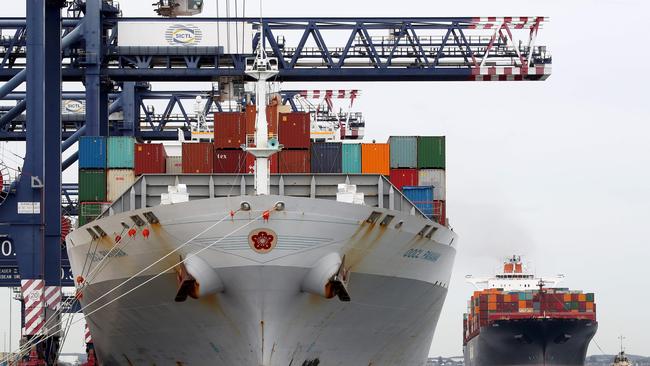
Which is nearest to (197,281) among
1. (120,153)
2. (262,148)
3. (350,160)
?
(262,148)

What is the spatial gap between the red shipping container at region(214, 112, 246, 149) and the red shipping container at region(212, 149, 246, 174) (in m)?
0.20

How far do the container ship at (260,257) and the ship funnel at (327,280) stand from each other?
35mm

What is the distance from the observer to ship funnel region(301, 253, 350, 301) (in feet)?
109

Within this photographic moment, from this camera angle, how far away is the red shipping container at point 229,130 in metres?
40.3

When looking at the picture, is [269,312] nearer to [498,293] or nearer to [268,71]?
[268,71]

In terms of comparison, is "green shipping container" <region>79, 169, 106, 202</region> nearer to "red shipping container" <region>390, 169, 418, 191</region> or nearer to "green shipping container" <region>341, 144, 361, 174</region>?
"green shipping container" <region>341, 144, 361, 174</region>

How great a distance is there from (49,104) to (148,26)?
6434 mm

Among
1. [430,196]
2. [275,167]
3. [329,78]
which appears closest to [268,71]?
[275,167]

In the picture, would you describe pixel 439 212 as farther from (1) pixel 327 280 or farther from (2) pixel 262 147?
(1) pixel 327 280

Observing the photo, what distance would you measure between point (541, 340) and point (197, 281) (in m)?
51.0

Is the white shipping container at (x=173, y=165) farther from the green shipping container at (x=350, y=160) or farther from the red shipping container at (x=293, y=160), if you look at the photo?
the green shipping container at (x=350, y=160)

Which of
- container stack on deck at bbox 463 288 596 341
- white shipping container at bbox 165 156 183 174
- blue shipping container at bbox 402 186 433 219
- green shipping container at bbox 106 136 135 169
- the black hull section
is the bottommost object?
the black hull section

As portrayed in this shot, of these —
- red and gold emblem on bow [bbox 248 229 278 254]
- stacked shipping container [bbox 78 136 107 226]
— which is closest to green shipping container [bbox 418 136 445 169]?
stacked shipping container [bbox 78 136 107 226]

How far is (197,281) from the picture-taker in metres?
33.0
